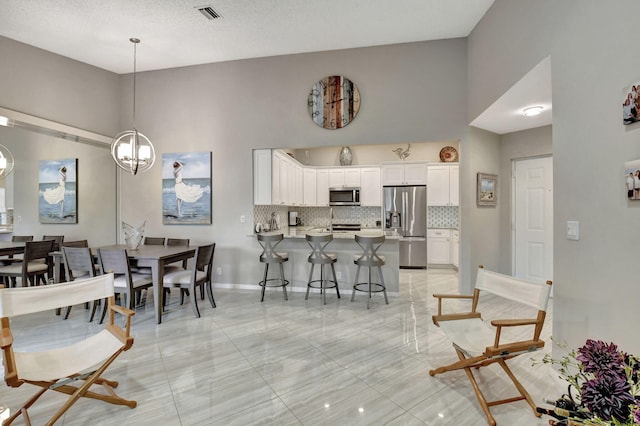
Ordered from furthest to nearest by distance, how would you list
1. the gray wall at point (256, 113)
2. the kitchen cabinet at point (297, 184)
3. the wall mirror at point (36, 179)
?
1. the kitchen cabinet at point (297, 184)
2. the gray wall at point (256, 113)
3. the wall mirror at point (36, 179)

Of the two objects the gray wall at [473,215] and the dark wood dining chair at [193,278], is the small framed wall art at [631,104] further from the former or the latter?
the dark wood dining chair at [193,278]

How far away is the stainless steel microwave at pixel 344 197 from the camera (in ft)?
22.8

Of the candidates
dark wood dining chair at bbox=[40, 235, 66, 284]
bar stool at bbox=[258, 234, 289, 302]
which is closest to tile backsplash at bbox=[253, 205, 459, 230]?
bar stool at bbox=[258, 234, 289, 302]

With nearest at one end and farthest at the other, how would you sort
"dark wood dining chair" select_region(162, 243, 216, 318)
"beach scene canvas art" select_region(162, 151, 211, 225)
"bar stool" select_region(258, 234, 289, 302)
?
1. "dark wood dining chair" select_region(162, 243, 216, 318)
2. "bar stool" select_region(258, 234, 289, 302)
3. "beach scene canvas art" select_region(162, 151, 211, 225)

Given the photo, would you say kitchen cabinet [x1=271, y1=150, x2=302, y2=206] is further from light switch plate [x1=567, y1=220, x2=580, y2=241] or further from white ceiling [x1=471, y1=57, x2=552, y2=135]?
light switch plate [x1=567, y1=220, x2=580, y2=241]

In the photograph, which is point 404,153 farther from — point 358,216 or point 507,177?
point 507,177

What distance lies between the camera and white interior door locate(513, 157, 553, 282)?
14.5 ft

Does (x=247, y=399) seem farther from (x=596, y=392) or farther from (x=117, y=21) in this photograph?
(x=117, y=21)

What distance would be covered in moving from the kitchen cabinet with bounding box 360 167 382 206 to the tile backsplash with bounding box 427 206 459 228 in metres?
1.22

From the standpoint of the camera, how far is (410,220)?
6508 millimetres

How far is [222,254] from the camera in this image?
16.2ft

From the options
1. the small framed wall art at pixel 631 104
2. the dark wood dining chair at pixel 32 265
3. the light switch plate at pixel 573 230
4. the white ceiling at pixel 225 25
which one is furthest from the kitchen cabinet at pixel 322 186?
the small framed wall art at pixel 631 104

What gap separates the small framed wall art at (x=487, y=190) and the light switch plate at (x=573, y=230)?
225cm

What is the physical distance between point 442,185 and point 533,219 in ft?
7.40
